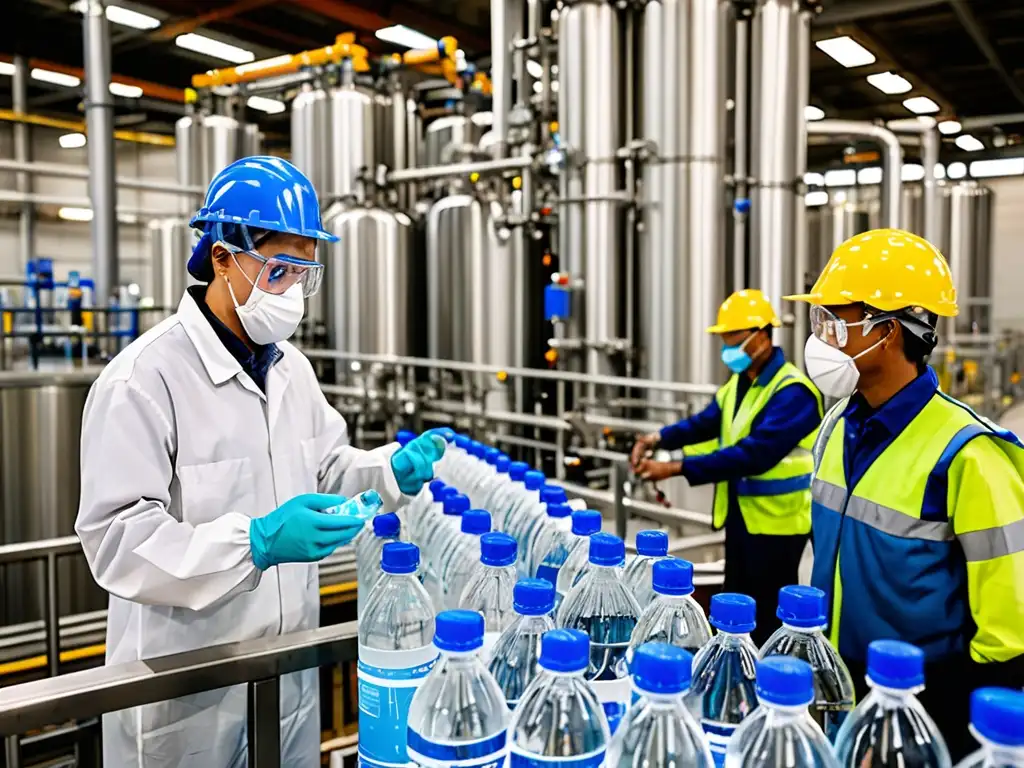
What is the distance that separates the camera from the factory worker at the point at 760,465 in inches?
102

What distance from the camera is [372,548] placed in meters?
1.46

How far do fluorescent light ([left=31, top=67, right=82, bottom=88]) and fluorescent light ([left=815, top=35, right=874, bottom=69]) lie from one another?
790 centimetres

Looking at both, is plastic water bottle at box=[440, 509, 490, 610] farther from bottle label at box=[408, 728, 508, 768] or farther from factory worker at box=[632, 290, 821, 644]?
factory worker at box=[632, 290, 821, 644]

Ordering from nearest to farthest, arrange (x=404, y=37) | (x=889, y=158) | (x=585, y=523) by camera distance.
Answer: (x=585, y=523) < (x=889, y=158) < (x=404, y=37)

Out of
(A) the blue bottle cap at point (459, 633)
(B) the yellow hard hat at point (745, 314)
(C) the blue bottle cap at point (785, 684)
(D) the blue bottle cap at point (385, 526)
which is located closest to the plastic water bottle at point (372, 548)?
(D) the blue bottle cap at point (385, 526)

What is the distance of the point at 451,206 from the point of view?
18.8 feet

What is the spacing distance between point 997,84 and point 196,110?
877 centimetres

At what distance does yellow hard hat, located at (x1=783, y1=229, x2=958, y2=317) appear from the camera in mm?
1434

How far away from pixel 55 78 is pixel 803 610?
1064 centimetres

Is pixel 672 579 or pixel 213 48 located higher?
pixel 213 48

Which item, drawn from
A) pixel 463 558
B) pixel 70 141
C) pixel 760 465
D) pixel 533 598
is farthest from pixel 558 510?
pixel 70 141

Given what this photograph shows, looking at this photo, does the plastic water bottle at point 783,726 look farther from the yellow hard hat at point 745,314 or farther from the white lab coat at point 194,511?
the yellow hard hat at point 745,314

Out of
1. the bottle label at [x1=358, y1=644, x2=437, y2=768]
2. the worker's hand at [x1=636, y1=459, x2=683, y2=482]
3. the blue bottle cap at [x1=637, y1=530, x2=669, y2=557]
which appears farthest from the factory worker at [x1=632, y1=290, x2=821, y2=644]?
the bottle label at [x1=358, y1=644, x2=437, y2=768]

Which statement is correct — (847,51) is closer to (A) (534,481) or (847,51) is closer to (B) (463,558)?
(A) (534,481)
